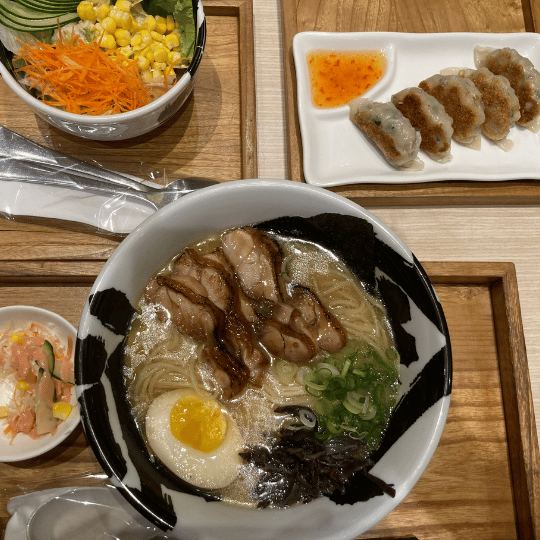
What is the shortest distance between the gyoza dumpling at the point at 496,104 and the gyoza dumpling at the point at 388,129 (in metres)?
0.42

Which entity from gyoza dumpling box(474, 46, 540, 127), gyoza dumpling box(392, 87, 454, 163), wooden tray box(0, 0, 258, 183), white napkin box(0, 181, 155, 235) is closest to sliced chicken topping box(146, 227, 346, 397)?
white napkin box(0, 181, 155, 235)

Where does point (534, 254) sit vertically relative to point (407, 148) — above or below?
below

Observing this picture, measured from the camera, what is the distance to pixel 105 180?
1870mm

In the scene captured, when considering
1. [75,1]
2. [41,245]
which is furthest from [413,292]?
[75,1]

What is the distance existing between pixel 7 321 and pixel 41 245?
12.4 inches

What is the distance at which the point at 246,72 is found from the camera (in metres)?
2.05

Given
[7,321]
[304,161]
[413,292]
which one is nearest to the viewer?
[413,292]

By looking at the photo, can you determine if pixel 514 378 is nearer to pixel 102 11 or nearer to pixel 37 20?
pixel 102 11

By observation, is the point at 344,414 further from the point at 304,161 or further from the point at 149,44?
the point at 149,44

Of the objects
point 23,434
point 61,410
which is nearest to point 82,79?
point 61,410

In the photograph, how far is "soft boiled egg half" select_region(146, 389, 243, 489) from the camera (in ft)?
5.12

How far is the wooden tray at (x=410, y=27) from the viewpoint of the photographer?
2068mm

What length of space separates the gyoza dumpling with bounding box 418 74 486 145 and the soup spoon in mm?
2171

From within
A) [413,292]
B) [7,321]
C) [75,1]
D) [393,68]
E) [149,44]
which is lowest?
[7,321]
